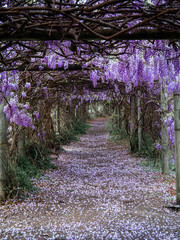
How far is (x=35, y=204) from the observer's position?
4.16 meters

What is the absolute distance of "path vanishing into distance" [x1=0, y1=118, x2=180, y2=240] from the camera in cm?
312

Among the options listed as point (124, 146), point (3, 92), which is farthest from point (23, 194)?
point (124, 146)

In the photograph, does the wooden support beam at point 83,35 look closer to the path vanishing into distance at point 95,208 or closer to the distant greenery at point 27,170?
the path vanishing into distance at point 95,208

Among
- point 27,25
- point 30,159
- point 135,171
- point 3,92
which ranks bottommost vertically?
point 135,171

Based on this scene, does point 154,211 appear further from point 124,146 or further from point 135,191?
point 124,146

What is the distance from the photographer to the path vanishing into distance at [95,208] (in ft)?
10.2

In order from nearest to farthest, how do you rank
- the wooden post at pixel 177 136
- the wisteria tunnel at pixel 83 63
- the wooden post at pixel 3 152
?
the wisteria tunnel at pixel 83 63
the wooden post at pixel 177 136
the wooden post at pixel 3 152

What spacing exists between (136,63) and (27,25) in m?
2.36

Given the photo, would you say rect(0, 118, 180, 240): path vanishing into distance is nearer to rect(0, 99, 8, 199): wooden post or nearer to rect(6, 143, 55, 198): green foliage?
rect(6, 143, 55, 198): green foliage

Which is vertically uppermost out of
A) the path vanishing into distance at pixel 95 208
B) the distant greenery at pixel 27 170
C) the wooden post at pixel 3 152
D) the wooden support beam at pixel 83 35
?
the wooden support beam at pixel 83 35

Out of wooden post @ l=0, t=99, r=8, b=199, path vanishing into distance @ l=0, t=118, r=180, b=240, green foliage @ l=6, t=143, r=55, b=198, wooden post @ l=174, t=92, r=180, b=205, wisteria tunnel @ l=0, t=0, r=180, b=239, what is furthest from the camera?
green foliage @ l=6, t=143, r=55, b=198

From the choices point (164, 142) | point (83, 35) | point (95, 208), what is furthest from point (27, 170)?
point (83, 35)

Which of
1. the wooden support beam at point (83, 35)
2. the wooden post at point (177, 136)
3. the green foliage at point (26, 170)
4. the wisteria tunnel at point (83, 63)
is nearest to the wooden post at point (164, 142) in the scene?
the wisteria tunnel at point (83, 63)

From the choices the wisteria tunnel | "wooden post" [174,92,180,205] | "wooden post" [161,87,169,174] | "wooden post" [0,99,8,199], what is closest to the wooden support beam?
the wisteria tunnel
